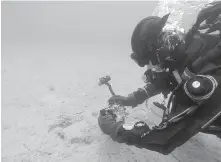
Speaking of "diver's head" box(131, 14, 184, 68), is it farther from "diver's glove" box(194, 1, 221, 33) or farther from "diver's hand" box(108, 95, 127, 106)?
"diver's hand" box(108, 95, 127, 106)

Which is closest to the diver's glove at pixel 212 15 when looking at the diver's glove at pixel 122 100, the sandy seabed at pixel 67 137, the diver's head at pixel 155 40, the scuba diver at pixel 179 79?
the scuba diver at pixel 179 79

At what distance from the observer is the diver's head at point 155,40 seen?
247cm

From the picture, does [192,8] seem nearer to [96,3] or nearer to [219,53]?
[219,53]

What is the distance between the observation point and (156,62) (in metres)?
A: 2.65

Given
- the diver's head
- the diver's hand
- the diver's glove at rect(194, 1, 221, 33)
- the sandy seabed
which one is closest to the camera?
the diver's glove at rect(194, 1, 221, 33)

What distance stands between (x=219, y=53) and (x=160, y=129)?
92 centimetres

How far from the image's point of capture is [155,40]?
2.61m

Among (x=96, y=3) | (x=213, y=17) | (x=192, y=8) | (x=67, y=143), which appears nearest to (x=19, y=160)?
(x=67, y=143)

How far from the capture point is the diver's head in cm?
247

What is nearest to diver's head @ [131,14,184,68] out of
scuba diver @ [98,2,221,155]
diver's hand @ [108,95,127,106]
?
scuba diver @ [98,2,221,155]

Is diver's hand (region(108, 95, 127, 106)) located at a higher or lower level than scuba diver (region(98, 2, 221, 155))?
lower

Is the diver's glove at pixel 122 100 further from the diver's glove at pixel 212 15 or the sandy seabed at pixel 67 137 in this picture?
the diver's glove at pixel 212 15

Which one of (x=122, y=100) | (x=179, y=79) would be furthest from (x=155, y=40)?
(x=122, y=100)

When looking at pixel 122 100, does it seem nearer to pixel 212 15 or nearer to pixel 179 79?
pixel 179 79
